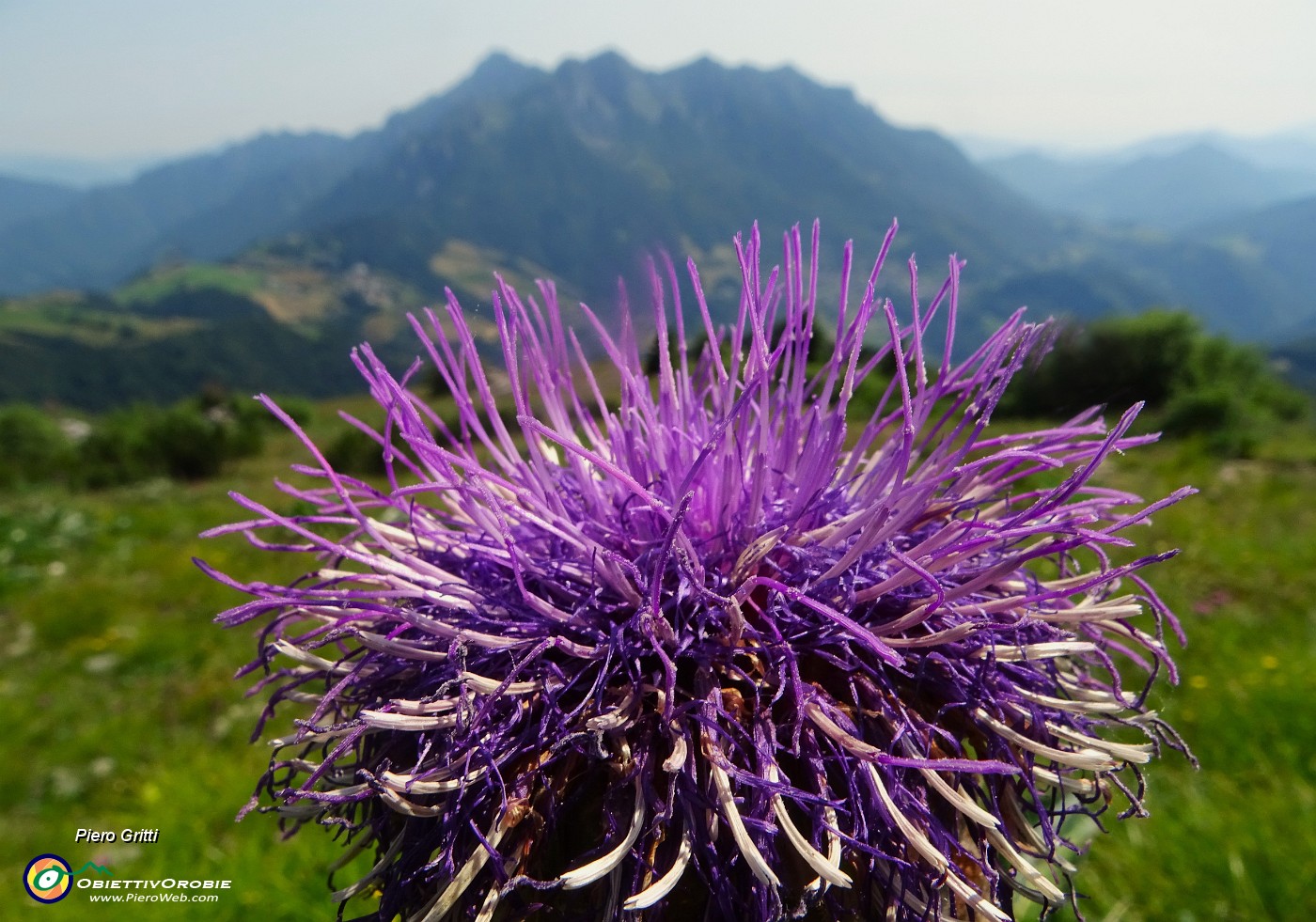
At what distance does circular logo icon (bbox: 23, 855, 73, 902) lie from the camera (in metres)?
4.38

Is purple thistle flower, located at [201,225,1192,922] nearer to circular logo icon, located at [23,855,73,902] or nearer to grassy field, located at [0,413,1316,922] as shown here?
grassy field, located at [0,413,1316,922]

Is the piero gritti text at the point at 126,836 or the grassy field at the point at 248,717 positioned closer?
the grassy field at the point at 248,717

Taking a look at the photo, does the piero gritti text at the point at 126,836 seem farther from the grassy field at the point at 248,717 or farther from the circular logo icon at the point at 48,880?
the circular logo icon at the point at 48,880

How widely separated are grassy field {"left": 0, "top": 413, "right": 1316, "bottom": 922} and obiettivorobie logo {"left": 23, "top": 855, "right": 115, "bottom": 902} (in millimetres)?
85

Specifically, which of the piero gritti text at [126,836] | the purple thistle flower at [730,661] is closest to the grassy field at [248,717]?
the piero gritti text at [126,836]

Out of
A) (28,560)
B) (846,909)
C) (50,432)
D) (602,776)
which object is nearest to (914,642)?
(846,909)

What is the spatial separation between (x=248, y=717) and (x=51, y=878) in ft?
8.73

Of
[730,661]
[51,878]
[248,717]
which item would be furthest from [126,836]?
[730,661]

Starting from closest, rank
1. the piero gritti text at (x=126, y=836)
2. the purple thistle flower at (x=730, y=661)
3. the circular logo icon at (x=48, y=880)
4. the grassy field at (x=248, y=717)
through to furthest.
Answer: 1. the purple thistle flower at (x=730, y=661)
2. the grassy field at (x=248, y=717)
3. the circular logo icon at (x=48, y=880)
4. the piero gritti text at (x=126, y=836)

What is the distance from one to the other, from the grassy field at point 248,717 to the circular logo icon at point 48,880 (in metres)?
0.08

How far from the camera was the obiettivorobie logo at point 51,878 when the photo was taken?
4.38 m

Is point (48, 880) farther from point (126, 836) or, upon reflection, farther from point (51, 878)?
point (126, 836)

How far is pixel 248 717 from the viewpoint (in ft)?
23.6

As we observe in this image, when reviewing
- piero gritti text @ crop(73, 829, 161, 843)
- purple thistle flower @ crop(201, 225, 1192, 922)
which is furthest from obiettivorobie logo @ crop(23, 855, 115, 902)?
purple thistle flower @ crop(201, 225, 1192, 922)
